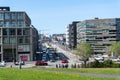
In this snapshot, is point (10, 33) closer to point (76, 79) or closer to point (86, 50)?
point (86, 50)

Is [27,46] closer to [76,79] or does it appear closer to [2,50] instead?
[2,50]

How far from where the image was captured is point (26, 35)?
133m

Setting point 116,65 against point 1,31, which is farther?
point 1,31

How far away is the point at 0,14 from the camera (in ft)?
486

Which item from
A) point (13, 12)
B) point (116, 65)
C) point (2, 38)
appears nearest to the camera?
point (116, 65)

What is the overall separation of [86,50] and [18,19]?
31.2 meters

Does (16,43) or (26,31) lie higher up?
(26,31)

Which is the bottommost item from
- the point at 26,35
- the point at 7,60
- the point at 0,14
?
the point at 7,60

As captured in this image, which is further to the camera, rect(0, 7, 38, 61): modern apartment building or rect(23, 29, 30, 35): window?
rect(23, 29, 30, 35): window

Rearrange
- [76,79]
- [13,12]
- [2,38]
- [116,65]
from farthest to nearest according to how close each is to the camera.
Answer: [13,12]
[2,38]
[116,65]
[76,79]

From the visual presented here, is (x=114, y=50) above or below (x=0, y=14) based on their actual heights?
below

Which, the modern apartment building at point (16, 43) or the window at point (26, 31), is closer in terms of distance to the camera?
the modern apartment building at point (16, 43)

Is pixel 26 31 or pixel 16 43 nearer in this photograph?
pixel 16 43

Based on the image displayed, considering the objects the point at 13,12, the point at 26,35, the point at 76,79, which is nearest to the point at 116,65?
the point at 76,79
